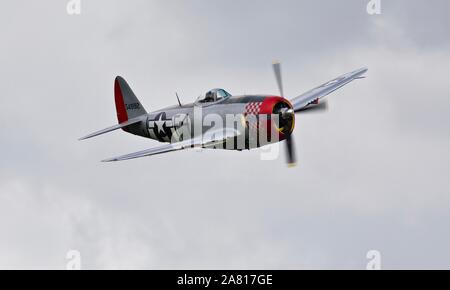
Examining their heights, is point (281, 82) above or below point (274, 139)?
above

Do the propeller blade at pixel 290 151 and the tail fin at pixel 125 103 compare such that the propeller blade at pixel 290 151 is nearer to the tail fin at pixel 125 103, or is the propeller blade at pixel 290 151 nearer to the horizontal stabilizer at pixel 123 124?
the horizontal stabilizer at pixel 123 124

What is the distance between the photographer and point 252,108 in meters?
29.6

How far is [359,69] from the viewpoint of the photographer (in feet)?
126

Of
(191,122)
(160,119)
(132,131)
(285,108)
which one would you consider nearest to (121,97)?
(132,131)

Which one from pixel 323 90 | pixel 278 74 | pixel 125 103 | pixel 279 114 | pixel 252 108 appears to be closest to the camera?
pixel 279 114

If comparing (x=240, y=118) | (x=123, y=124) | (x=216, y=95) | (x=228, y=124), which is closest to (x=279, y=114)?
(x=240, y=118)

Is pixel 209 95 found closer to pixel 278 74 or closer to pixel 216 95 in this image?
pixel 216 95

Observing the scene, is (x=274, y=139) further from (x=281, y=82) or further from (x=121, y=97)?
(x=121, y=97)

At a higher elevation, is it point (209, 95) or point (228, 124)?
point (209, 95)

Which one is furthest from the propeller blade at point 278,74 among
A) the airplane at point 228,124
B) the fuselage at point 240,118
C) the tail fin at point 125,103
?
the tail fin at point 125,103

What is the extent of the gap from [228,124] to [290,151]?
273 centimetres

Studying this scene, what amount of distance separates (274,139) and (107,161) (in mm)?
6704

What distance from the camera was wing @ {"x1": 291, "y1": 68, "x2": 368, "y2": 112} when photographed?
33350 mm

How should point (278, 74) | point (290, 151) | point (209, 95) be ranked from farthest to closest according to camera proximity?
point (209, 95)
point (278, 74)
point (290, 151)
